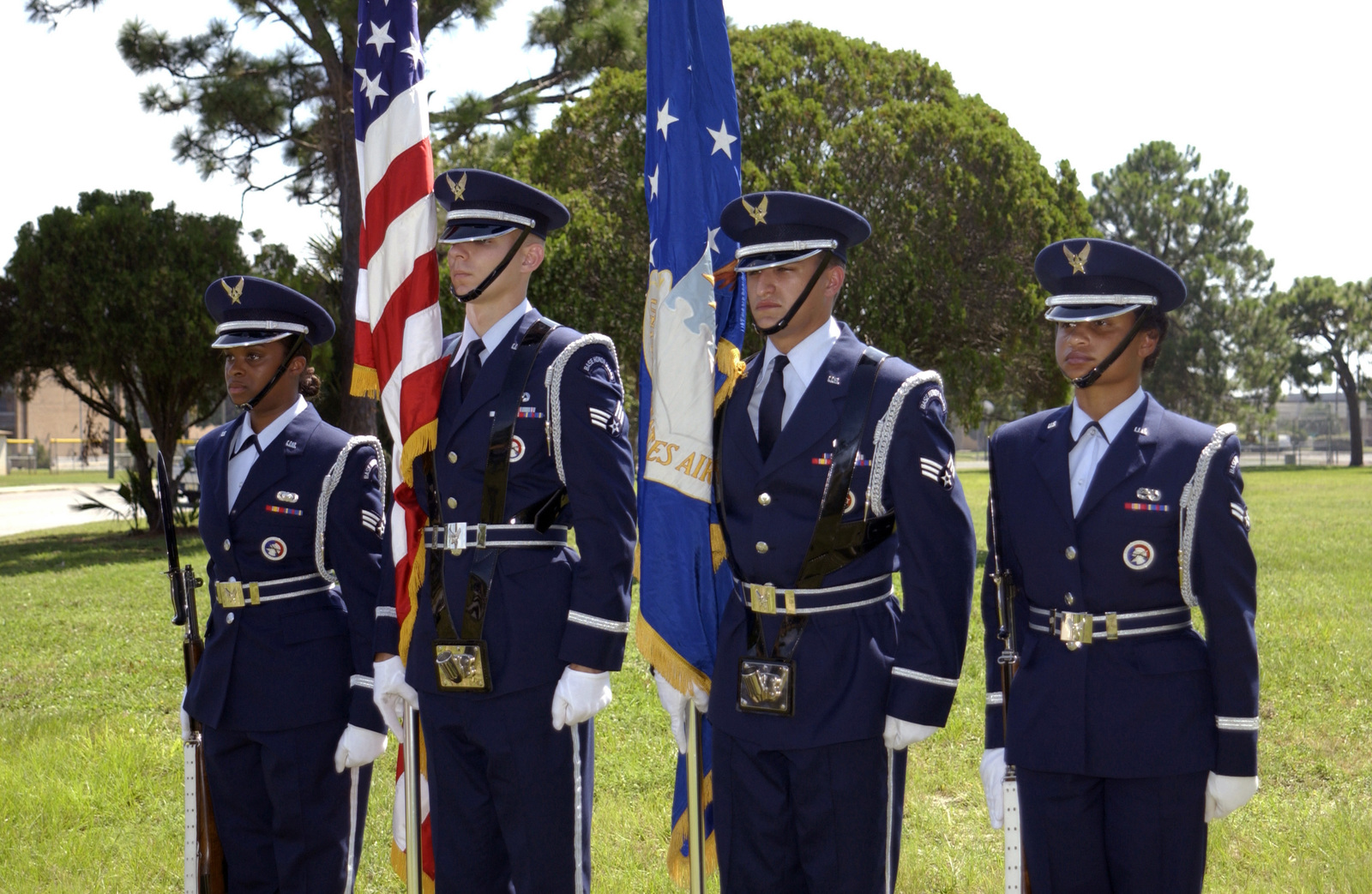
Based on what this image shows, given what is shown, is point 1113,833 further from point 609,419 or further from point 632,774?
point 632,774

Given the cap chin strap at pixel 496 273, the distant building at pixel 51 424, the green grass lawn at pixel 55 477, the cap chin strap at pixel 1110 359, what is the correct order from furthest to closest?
1. the distant building at pixel 51 424
2. the green grass lawn at pixel 55 477
3. the cap chin strap at pixel 496 273
4. the cap chin strap at pixel 1110 359

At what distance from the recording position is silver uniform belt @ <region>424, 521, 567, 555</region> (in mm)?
3258

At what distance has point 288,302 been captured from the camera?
13.1ft

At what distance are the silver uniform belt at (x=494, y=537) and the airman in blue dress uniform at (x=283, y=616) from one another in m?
0.60

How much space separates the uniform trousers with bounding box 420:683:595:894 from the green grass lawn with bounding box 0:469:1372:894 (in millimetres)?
1647

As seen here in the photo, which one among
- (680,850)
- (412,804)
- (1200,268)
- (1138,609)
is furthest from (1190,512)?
(1200,268)

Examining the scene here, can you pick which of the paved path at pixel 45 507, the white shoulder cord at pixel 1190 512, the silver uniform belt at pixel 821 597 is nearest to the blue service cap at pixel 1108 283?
the white shoulder cord at pixel 1190 512

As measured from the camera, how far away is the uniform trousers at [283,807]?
3.64 m

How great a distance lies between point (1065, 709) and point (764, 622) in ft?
2.63

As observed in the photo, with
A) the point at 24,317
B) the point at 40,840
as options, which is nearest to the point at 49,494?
the point at 24,317

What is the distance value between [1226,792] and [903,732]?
788mm

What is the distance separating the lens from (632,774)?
6.27m

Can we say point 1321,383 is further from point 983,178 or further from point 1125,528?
point 1125,528

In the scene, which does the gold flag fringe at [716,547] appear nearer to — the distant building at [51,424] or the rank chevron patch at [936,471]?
the rank chevron patch at [936,471]
